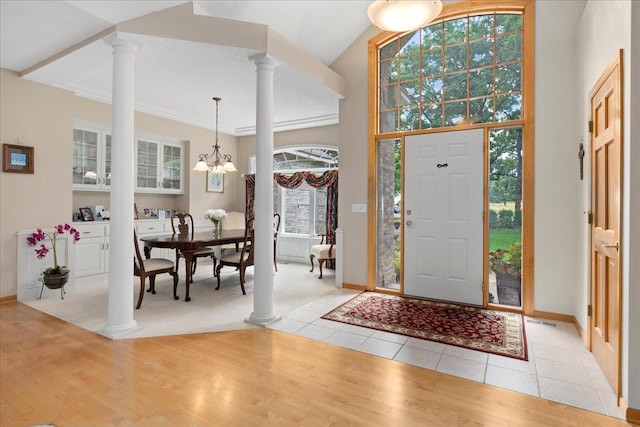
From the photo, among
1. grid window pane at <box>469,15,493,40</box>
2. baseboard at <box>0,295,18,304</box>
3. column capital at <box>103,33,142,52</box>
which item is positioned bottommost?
baseboard at <box>0,295,18,304</box>

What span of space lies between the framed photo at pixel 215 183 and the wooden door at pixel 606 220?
6.15 meters

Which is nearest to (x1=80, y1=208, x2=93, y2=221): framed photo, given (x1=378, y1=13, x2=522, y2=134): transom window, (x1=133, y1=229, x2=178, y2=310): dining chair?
(x1=133, y1=229, x2=178, y2=310): dining chair

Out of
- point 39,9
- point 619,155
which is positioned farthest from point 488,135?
point 39,9

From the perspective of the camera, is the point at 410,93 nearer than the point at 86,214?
Yes

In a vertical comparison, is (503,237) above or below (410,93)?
below

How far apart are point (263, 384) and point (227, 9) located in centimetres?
327

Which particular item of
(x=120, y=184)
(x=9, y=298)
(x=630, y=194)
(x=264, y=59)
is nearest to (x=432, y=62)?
(x=264, y=59)

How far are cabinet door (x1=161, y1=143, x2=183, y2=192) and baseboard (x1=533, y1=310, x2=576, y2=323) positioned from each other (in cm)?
608

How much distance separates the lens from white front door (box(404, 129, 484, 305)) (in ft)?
12.8

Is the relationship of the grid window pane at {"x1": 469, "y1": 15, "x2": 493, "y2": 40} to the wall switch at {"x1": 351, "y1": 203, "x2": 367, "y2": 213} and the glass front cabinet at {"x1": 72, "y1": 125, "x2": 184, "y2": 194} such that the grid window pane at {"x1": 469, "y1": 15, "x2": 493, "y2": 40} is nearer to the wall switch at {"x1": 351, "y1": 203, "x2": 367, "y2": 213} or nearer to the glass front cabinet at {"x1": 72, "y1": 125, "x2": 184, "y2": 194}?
the wall switch at {"x1": 351, "y1": 203, "x2": 367, "y2": 213}

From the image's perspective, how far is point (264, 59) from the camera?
127 inches

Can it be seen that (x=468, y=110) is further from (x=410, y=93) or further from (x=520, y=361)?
(x=520, y=361)

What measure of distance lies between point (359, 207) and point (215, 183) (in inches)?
147

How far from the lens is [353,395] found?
2096 mm
